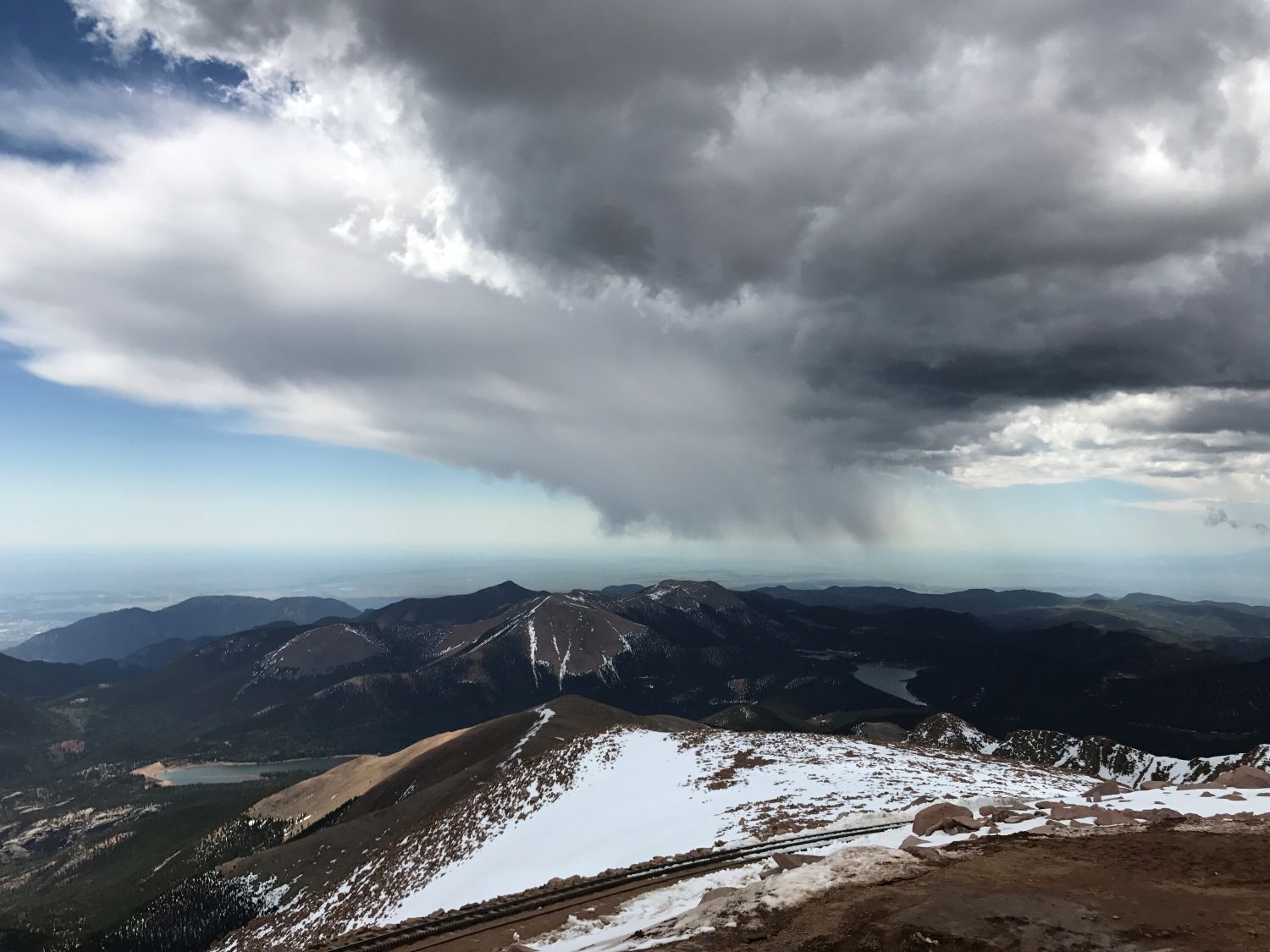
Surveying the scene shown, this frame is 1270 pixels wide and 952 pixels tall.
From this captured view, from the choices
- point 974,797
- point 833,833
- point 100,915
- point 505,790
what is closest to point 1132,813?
point 974,797

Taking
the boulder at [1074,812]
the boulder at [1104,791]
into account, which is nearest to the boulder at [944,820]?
the boulder at [1074,812]

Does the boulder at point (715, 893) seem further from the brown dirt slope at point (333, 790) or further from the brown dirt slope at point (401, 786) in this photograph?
the brown dirt slope at point (333, 790)

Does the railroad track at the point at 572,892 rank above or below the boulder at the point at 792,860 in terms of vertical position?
below

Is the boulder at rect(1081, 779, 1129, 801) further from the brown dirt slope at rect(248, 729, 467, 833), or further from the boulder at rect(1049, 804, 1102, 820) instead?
the brown dirt slope at rect(248, 729, 467, 833)

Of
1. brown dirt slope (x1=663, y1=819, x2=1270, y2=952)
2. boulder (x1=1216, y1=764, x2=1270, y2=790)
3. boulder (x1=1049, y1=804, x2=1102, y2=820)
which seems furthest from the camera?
boulder (x1=1216, y1=764, x2=1270, y2=790)

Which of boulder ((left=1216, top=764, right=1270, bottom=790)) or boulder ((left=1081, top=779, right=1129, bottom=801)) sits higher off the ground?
boulder ((left=1216, top=764, right=1270, bottom=790))

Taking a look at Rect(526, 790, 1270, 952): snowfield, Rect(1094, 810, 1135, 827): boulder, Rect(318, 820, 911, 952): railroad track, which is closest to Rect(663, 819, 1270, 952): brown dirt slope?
Rect(526, 790, 1270, 952): snowfield
